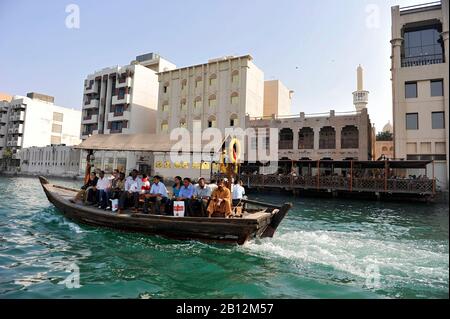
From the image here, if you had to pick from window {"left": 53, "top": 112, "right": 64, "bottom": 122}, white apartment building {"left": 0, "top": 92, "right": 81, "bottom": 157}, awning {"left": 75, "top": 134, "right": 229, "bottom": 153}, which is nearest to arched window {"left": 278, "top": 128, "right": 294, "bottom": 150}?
awning {"left": 75, "top": 134, "right": 229, "bottom": 153}

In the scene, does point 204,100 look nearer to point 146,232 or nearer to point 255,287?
point 146,232

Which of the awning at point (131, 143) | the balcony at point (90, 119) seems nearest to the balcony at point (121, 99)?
the balcony at point (90, 119)

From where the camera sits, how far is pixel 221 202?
28.1 feet

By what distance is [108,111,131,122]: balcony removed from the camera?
45.3 metres

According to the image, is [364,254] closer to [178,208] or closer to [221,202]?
[221,202]

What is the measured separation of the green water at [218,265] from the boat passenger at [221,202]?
1023 millimetres

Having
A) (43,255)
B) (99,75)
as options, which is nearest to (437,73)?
(43,255)

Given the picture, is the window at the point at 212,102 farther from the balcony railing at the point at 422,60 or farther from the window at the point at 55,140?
the window at the point at 55,140

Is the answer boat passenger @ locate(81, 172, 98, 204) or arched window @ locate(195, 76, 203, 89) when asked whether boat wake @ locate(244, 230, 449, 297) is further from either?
arched window @ locate(195, 76, 203, 89)

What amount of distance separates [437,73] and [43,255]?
33107 mm

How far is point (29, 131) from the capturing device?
60438mm

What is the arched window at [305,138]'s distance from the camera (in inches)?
1307

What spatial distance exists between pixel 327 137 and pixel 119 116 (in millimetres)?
30809

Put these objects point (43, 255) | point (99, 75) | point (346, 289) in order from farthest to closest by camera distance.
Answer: point (99, 75), point (43, 255), point (346, 289)
